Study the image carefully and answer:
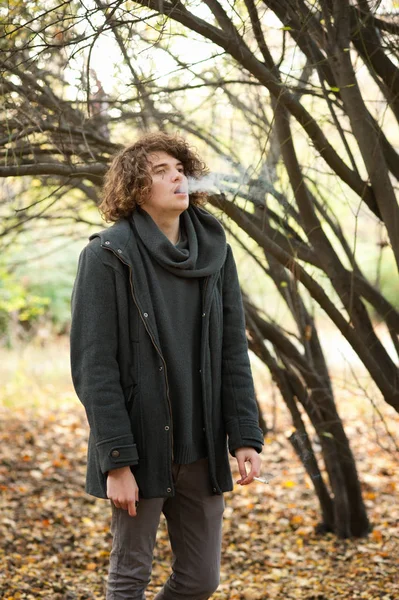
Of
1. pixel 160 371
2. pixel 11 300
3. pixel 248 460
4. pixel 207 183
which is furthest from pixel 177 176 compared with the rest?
pixel 11 300

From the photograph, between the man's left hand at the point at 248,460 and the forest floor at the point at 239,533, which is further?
the forest floor at the point at 239,533

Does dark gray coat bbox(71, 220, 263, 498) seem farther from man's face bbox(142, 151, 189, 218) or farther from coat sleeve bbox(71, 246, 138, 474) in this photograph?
man's face bbox(142, 151, 189, 218)

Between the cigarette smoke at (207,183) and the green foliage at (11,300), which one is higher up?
the green foliage at (11,300)

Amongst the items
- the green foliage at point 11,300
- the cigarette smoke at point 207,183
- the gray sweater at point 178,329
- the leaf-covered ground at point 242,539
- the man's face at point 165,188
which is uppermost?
the green foliage at point 11,300

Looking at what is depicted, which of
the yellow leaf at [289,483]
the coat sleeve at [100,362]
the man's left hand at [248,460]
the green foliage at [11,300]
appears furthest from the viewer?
the green foliage at [11,300]

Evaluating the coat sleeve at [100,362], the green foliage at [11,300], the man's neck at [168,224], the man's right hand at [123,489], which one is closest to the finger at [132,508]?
the man's right hand at [123,489]

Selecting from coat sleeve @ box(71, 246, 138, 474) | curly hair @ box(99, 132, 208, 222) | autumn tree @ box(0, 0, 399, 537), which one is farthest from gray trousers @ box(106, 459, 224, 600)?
autumn tree @ box(0, 0, 399, 537)

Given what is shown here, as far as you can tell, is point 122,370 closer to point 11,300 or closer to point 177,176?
point 177,176

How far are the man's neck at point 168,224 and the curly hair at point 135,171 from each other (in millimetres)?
80

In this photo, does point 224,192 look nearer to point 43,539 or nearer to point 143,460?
point 143,460

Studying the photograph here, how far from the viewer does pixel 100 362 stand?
209cm

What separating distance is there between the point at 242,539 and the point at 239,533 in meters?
0.10

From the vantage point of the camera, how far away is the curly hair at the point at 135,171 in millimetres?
2316

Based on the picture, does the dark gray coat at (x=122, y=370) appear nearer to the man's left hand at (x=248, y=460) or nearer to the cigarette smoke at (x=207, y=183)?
the man's left hand at (x=248, y=460)
